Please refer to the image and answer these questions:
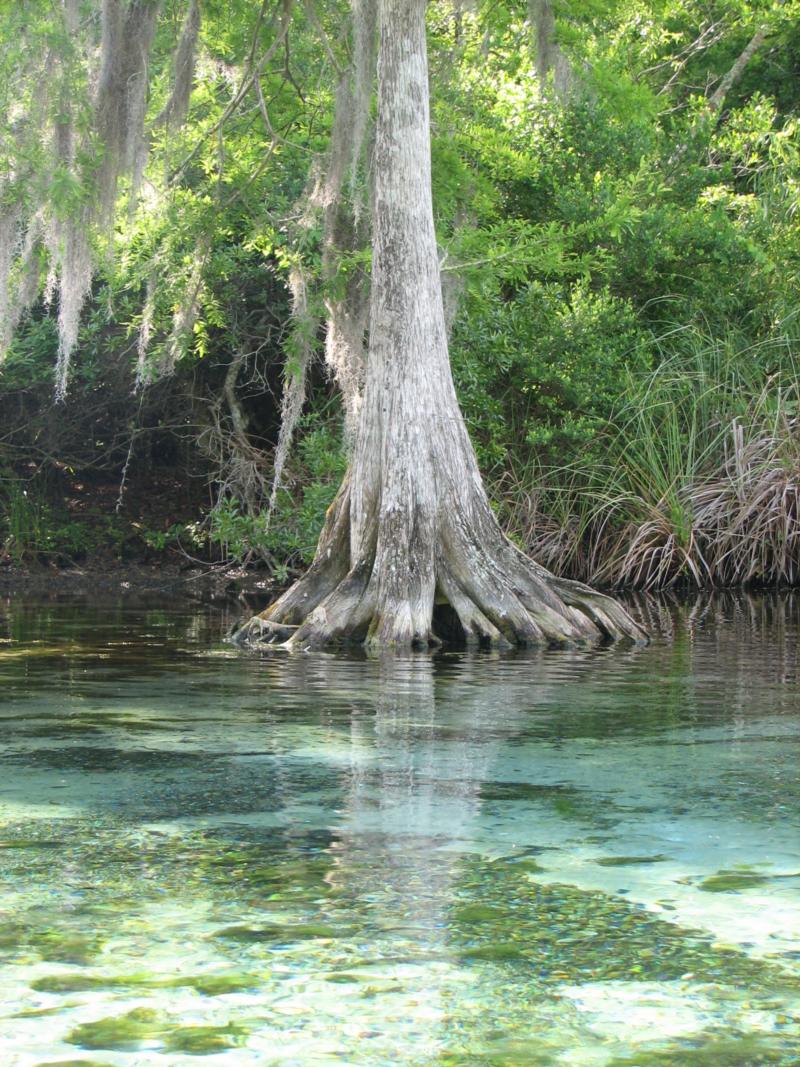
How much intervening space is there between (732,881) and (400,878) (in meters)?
0.88

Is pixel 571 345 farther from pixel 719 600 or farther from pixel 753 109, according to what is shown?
pixel 753 109

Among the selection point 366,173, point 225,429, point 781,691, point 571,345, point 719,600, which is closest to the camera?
point 781,691

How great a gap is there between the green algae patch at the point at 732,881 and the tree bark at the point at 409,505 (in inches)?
247

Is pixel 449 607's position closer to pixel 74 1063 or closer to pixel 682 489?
pixel 682 489

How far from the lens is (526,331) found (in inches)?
649

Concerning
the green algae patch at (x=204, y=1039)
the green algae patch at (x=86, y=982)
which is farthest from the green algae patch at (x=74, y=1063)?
the green algae patch at (x=86, y=982)

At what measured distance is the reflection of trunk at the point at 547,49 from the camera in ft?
39.2

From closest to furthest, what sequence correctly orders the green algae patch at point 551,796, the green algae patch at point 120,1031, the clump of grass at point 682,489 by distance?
1. the green algae patch at point 120,1031
2. the green algae patch at point 551,796
3. the clump of grass at point 682,489

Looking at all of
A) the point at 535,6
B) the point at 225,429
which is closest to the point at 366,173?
the point at 535,6

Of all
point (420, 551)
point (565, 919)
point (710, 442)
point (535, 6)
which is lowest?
point (565, 919)

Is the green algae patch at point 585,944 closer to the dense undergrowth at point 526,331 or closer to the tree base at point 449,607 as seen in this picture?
the tree base at point 449,607

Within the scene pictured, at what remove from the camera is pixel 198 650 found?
1030 cm

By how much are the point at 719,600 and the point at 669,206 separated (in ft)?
15.7

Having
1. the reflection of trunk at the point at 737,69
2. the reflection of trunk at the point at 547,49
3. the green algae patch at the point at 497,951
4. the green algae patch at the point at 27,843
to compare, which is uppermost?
the reflection of trunk at the point at 737,69
